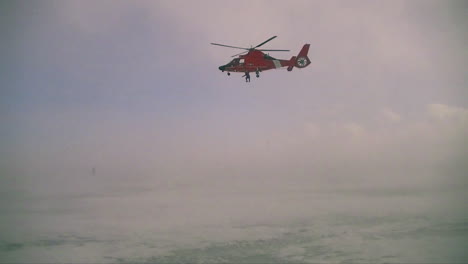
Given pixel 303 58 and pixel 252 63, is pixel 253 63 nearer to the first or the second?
pixel 252 63

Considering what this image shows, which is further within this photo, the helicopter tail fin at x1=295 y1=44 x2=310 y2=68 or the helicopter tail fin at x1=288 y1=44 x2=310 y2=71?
the helicopter tail fin at x1=295 y1=44 x2=310 y2=68

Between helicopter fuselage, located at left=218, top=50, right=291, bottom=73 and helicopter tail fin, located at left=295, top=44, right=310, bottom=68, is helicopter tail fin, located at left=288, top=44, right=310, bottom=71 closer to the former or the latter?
helicopter tail fin, located at left=295, top=44, right=310, bottom=68

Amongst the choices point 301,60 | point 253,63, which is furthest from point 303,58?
point 253,63

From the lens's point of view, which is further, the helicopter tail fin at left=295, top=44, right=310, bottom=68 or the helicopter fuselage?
the helicopter tail fin at left=295, top=44, right=310, bottom=68

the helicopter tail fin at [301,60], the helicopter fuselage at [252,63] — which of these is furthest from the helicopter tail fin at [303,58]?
the helicopter fuselage at [252,63]

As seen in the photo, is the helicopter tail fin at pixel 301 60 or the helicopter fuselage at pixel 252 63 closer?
the helicopter fuselage at pixel 252 63

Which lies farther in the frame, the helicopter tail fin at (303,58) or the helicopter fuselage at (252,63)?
the helicopter tail fin at (303,58)

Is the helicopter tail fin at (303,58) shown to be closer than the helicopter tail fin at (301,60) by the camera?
No

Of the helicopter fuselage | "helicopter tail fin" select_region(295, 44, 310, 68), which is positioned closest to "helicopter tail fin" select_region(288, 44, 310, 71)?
"helicopter tail fin" select_region(295, 44, 310, 68)

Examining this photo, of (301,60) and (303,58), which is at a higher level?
(303,58)

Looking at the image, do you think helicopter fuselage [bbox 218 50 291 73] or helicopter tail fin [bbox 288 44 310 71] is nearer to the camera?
helicopter fuselage [bbox 218 50 291 73]

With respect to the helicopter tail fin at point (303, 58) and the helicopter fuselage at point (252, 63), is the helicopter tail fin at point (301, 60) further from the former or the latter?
the helicopter fuselage at point (252, 63)

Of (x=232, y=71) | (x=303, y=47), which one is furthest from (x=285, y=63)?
(x=232, y=71)

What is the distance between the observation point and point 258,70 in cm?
6781
